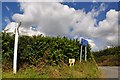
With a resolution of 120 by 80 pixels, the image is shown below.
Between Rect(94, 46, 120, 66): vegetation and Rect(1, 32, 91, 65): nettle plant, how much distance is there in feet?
67.6

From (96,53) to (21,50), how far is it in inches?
1365

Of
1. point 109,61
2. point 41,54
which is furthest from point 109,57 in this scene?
point 41,54

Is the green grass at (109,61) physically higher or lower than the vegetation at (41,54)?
lower

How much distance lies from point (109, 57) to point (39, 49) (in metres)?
27.6

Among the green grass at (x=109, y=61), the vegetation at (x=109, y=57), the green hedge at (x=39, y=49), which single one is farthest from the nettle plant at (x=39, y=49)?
the green grass at (x=109, y=61)

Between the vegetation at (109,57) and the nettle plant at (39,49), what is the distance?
20618 mm

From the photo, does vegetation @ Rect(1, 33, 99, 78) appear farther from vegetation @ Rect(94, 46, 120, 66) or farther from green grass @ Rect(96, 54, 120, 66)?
green grass @ Rect(96, 54, 120, 66)

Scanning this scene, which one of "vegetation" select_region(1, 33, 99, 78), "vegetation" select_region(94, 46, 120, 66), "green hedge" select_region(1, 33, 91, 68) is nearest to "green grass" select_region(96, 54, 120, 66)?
"vegetation" select_region(94, 46, 120, 66)

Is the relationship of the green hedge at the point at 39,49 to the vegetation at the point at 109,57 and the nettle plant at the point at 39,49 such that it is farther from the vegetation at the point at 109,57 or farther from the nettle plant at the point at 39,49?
the vegetation at the point at 109,57

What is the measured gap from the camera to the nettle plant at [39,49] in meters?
16.9

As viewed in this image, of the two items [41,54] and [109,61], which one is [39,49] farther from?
[109,61]

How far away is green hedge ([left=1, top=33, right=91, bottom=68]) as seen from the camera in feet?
55.4

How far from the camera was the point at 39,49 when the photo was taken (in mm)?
18047

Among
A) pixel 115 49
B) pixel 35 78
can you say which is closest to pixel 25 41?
pixel 35 78
